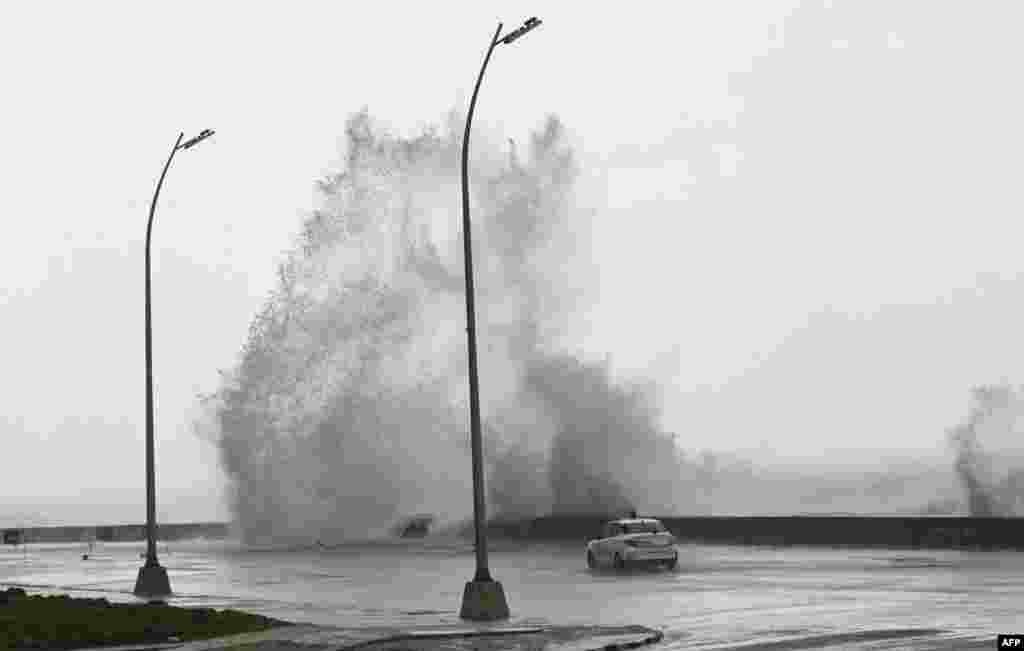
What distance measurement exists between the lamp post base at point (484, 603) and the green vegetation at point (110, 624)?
2.71 metres

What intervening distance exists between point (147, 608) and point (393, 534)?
53589 millimetres

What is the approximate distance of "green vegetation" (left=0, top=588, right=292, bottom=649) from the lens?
22.8 metres

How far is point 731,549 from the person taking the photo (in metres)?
49.0

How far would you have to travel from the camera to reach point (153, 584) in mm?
33688

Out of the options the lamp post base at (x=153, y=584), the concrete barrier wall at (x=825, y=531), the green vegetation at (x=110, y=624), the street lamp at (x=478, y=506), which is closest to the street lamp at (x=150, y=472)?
the lamp post base at (x=153, y=584)

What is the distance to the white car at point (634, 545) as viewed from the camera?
38656 mm

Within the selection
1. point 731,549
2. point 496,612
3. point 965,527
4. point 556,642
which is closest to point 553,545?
point 731,549

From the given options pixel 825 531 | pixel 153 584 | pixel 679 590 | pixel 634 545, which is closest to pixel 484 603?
pixel 679 590

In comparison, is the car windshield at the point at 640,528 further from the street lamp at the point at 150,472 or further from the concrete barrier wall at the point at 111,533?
the concrete barrier wall at the point at 111,533

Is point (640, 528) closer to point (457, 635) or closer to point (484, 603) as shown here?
point (484, 603)

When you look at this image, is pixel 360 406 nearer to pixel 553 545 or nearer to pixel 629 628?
pixel 553 545

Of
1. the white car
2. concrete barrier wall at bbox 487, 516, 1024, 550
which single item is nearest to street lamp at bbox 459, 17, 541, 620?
the white car

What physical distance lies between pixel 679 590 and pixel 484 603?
272 inches

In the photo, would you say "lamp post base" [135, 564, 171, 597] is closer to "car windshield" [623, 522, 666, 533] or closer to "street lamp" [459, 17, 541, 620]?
"street lamp" [459, 17, 541, 620]
